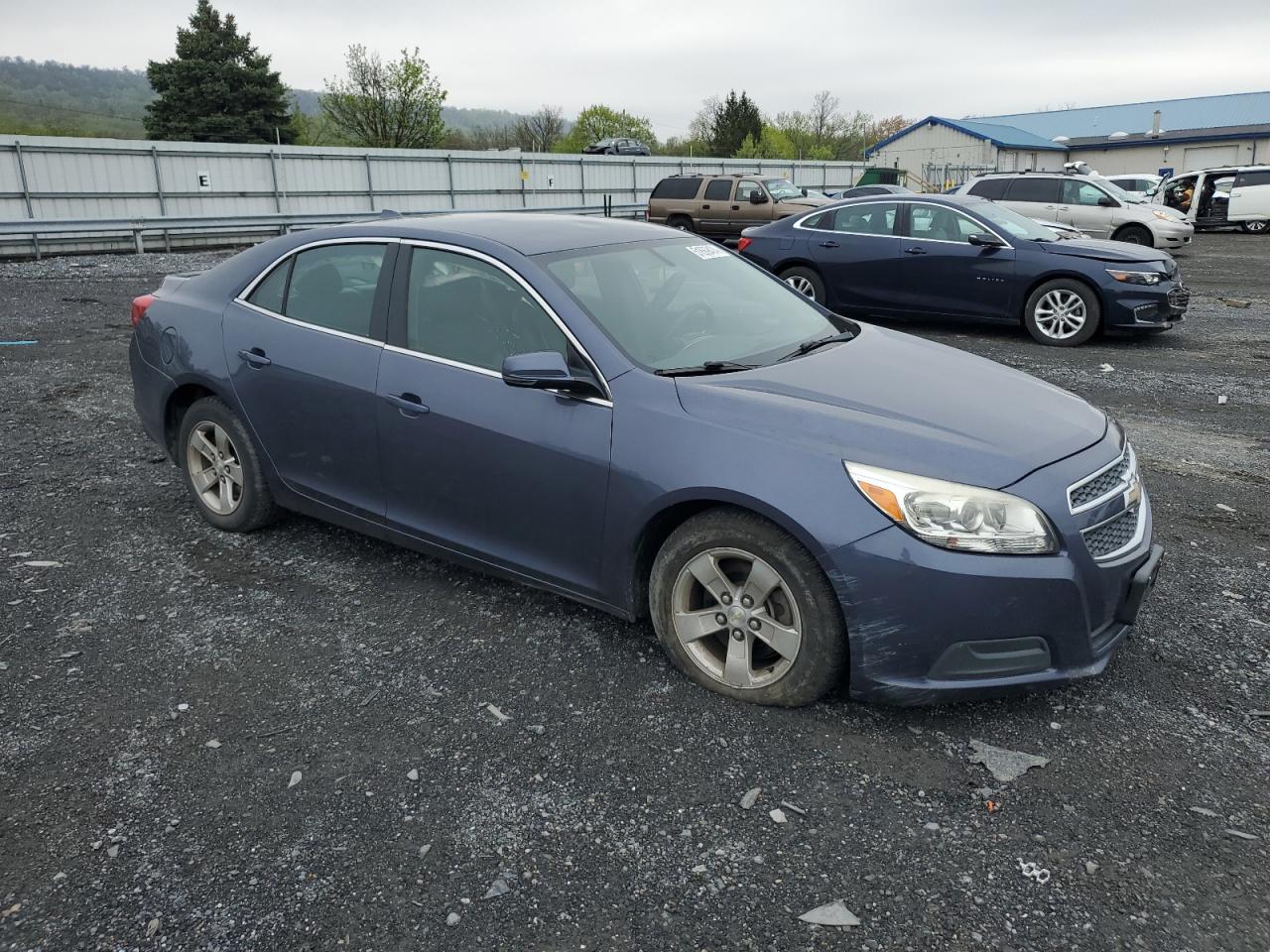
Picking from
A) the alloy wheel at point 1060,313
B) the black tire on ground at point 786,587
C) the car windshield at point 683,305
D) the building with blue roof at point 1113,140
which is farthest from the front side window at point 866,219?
the building with blue roof at point 1113,140

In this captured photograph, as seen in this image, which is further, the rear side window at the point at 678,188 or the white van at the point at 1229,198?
the white van at the point at 1229,198

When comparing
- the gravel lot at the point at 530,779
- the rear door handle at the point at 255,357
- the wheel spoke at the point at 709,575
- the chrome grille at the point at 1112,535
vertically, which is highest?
the rear door handle at the point at 255,357

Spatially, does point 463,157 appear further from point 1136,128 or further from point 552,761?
point 1136,128

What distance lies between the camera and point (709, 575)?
3.36m

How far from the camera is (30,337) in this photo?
424 inches

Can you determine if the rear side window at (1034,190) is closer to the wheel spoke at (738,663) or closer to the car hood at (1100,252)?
the car hood at (1100,252)

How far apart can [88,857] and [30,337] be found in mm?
9915

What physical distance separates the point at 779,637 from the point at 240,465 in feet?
9.65

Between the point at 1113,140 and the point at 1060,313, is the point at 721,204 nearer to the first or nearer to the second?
the point at 1060,313

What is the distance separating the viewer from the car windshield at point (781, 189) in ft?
78.6

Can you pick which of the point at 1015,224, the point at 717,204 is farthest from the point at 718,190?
the point at 1015,224

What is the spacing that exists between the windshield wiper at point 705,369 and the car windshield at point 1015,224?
826cm

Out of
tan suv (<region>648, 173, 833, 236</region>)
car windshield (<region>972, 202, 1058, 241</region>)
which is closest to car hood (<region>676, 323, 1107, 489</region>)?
car windshield (<region>972, 202, 1058, 241</region>)

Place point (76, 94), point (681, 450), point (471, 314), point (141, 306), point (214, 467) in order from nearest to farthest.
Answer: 1. point (681, 450)
2. point (471, 314)
3. point (214, 467)
4. point (141, 306)
5. point (76, 94)
